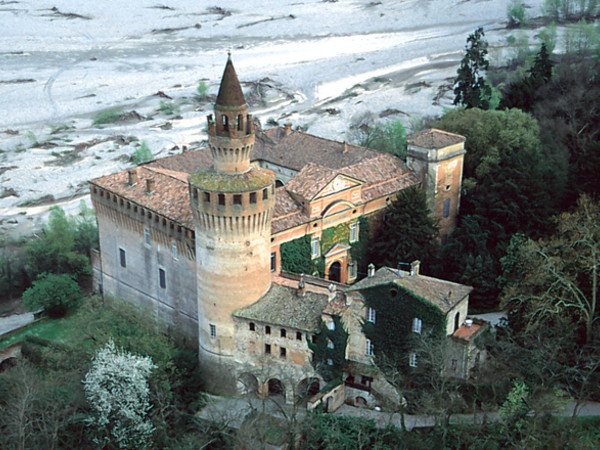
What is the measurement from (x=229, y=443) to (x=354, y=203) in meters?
16.5

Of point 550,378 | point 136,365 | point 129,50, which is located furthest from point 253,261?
point 129,50

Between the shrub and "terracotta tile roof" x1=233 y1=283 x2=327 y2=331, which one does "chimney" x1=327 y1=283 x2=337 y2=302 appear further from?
the shrub

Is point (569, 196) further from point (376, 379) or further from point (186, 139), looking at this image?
point (186, 139)

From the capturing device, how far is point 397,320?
1647 inches

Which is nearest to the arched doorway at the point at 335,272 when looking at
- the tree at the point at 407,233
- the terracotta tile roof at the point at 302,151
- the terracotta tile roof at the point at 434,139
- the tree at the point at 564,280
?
the tree at the point at 407,233

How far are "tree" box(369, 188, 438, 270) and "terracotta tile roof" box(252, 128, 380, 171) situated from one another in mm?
5926

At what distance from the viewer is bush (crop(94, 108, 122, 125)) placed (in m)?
89.0

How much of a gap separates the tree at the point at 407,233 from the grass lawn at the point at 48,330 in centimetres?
1956

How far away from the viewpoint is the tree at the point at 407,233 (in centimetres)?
5184

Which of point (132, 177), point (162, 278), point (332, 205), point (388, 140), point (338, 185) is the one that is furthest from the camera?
point (388, 140)

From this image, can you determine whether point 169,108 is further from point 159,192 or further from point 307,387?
point 307,387

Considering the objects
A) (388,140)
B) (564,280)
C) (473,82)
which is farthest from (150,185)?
(473,82)

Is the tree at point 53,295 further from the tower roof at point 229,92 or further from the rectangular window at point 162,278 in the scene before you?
the tower roof at point 229,92

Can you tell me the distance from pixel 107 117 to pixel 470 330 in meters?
56.3
